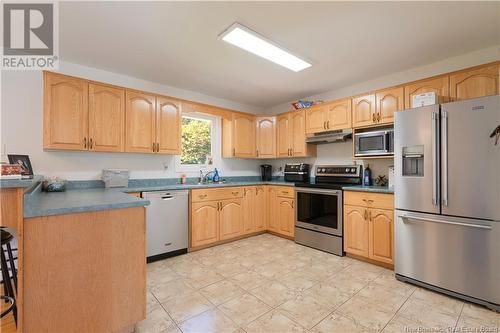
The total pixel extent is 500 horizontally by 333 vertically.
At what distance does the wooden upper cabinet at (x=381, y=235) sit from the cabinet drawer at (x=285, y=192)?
47.5 inches

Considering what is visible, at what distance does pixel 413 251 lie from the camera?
2336 mm

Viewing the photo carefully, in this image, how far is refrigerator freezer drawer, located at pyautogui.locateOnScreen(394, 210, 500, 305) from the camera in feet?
6.35

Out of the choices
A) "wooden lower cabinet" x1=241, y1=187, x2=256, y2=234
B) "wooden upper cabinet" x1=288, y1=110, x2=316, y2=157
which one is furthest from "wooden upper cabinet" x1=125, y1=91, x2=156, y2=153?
"wooden upper cabinet" x1=288, y1=110, x2=316, y2=157

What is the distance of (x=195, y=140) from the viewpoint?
157 inches

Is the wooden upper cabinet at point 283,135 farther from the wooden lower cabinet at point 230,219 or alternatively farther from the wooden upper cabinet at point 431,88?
the wooden upper cabinet at point 431,88

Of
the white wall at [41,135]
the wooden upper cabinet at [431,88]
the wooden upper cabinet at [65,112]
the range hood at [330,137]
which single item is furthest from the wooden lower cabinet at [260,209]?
the wooden upper cabinet at [65,112]

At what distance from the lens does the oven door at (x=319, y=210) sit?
3180mm

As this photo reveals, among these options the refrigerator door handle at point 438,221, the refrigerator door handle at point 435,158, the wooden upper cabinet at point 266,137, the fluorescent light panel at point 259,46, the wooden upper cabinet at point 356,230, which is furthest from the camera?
the wooden upper cabinet at point 266,137

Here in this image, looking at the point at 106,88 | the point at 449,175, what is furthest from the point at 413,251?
the point at 106,88

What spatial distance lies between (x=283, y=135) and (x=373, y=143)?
61.4 inches

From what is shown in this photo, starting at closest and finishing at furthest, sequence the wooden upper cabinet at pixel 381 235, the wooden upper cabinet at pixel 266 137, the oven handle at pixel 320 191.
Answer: the wooden upper cabinet at pixel 381 235 < the oven handle at pixel 320 191 < the wooden upper cabinet at pixel 266 137

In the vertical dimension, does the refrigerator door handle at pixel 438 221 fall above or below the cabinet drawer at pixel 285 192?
below

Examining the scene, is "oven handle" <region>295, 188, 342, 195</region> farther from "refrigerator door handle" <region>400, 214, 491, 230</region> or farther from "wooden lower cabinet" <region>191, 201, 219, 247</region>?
"wooden lower cabinet" <region>191, 201, 219, 247</region>

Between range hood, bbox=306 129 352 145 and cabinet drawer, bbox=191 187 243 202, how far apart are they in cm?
141
